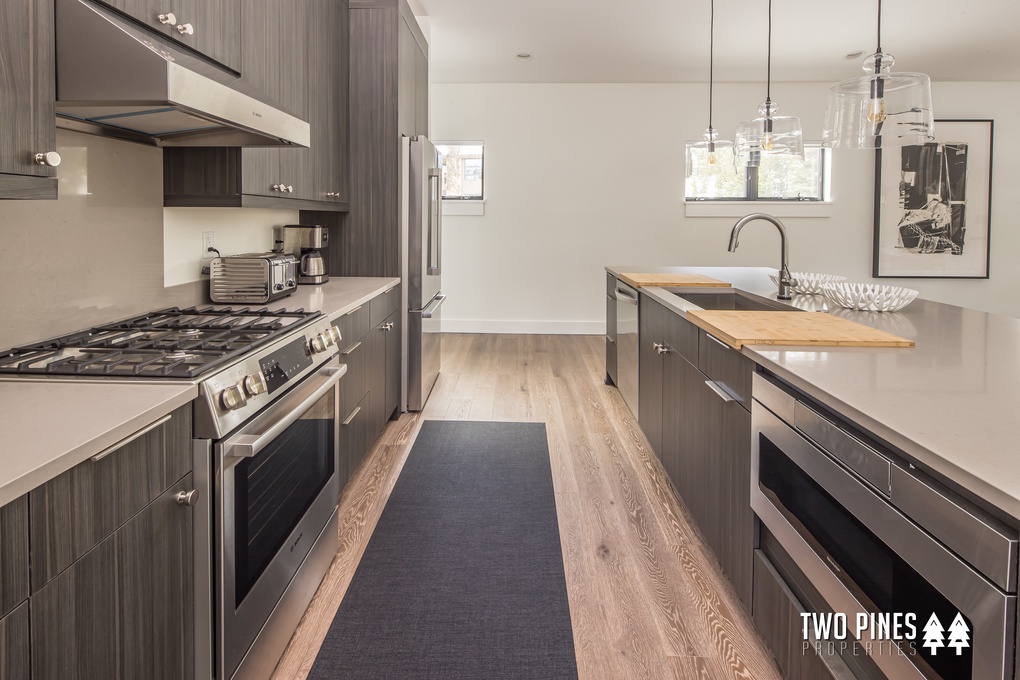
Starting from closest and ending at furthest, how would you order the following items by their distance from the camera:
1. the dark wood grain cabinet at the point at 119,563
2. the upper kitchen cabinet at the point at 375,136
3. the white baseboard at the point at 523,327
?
the dark wood grain cabinet at the point at 119,563 → the upper kitchen cabinet at the point at 375,136 → the white baseboard at the point at 523,327

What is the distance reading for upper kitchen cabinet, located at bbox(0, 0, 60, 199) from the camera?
1.26 m

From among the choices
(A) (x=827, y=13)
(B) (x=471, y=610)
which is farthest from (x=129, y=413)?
(A) (x=827, y=13)

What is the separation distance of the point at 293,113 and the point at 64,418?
215 centimetres

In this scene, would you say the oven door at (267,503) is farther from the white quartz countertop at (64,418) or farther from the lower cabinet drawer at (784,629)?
the lower cabinet drawer at (784,629)

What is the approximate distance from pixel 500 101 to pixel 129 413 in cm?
674

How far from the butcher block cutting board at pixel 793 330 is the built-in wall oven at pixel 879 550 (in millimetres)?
180

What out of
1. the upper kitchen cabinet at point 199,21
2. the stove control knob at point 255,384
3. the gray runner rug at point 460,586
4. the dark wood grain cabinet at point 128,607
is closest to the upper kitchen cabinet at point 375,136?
the gray runner rug at point 460,586

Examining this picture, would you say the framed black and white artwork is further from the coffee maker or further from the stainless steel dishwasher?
the coffee maker

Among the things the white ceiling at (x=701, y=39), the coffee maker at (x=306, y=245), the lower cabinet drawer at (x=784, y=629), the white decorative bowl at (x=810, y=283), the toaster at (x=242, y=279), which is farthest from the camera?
the white ceiling at (x=701, y=39)

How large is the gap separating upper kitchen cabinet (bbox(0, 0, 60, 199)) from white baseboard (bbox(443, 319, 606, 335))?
632 cm

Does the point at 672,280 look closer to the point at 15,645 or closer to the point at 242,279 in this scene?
the point at 242,279

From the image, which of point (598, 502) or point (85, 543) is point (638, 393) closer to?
point (598, 502)

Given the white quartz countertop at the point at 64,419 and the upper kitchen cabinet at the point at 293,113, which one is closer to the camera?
the white quartz countertop at the point at 64,419

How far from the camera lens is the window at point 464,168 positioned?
7531 mm
